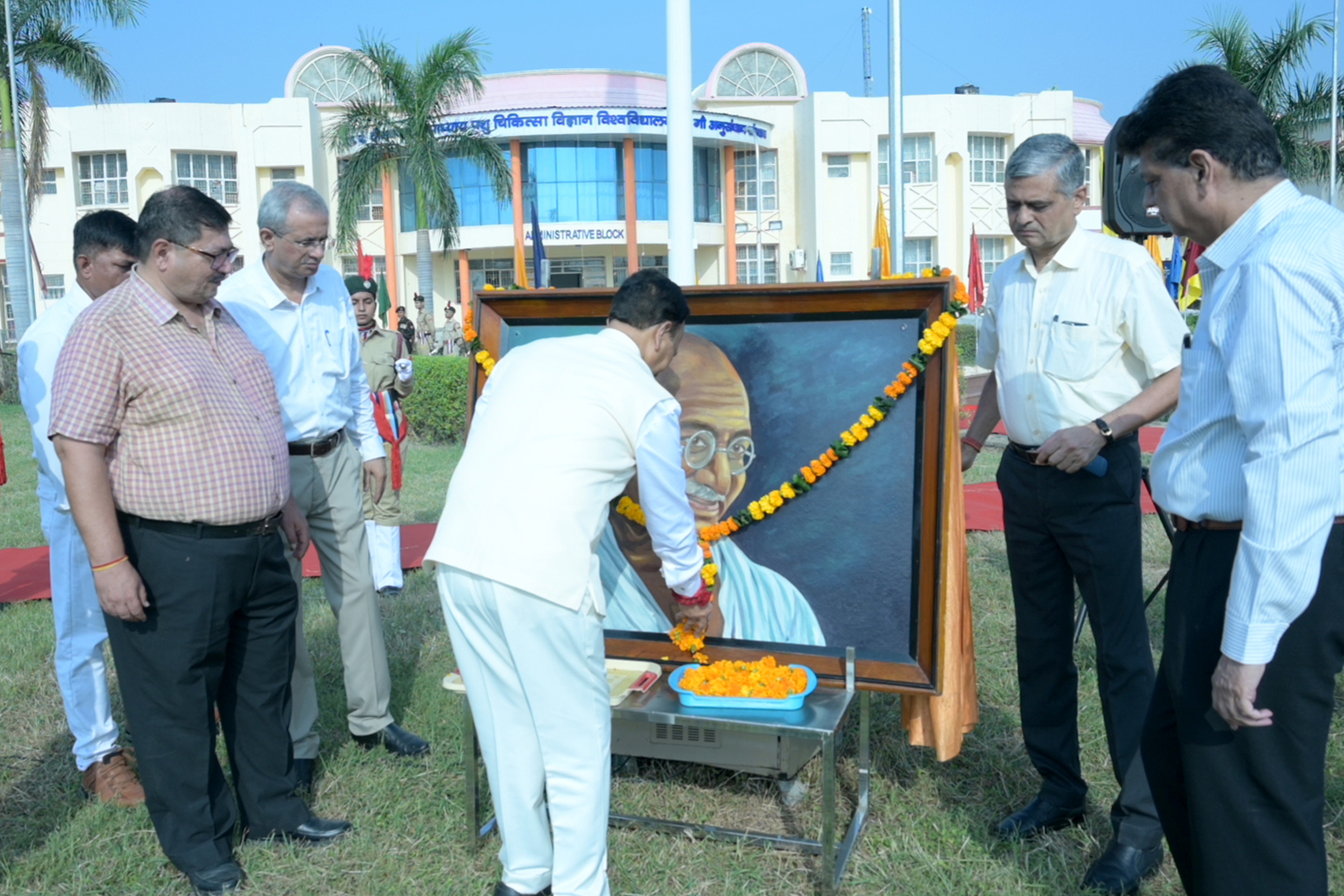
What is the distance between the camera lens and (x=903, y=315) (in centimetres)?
331

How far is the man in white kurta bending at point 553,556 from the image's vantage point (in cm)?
261

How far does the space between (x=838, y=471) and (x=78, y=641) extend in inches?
104

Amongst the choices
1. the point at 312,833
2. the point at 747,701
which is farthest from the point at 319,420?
the point at 747,701

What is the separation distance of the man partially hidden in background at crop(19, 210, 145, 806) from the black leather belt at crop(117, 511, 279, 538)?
892 mm

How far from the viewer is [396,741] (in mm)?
4098

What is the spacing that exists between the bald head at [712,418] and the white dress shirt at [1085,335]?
2.75 feet

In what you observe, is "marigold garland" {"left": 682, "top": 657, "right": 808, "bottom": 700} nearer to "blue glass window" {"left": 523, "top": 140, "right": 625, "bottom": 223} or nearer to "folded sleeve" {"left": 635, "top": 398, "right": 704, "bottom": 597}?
"folded sleeve" {"left": 635, "top": 398, "right": 704, "bottom": 597}

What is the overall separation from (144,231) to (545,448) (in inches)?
54.6

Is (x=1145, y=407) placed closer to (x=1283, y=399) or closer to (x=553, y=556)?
(x=1283, y=399)

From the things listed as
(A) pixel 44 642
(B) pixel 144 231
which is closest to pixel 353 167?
(A) pixel 44 642

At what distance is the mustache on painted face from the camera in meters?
3.57

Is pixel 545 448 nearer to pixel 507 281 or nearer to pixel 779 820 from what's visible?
pixel 779 820

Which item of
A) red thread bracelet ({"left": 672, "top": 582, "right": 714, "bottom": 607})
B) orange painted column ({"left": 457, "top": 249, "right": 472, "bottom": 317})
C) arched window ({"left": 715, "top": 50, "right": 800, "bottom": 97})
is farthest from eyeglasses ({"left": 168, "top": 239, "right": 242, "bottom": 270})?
arched window ({"left": 715, "top": 50, "right": 800, "bottom": 97})

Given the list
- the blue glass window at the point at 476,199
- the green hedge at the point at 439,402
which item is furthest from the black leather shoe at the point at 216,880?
the blue glass window at the point at 476,199
